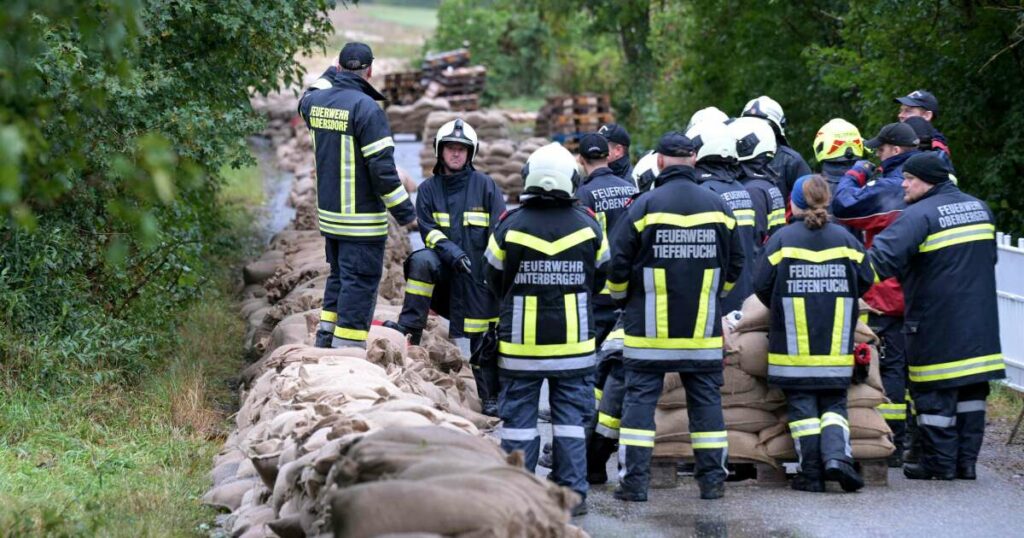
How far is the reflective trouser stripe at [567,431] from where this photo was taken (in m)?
6.85

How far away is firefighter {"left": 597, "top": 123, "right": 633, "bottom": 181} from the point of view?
9.41m

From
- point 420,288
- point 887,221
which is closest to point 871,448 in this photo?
point 887,221

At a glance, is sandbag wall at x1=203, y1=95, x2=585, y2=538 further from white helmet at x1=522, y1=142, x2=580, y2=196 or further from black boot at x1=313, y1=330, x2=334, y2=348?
white helmet at x1=522, y1=142, x2=580, y2=196

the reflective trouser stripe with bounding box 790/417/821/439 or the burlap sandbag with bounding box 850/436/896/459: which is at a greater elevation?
the reflective trouser stripe with bounding box 790/417/821/439

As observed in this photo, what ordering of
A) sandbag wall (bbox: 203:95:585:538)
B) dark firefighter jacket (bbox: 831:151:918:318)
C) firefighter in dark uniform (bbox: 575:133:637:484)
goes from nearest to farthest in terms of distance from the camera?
sandbag wall (bbox: 203:95:585:538) → dark firefighter jacket (bbox: 831:151:918:318) → firefighter in dark uniform (bbox: 575:133:637:484)

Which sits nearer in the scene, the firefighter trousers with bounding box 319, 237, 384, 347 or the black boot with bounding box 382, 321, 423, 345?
the firefighter trousers with bounding box 319, 237, 384, 347

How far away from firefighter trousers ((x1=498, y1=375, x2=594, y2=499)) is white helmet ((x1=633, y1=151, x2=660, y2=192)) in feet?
8.42

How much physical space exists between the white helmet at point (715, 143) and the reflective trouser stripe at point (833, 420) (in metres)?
1.81

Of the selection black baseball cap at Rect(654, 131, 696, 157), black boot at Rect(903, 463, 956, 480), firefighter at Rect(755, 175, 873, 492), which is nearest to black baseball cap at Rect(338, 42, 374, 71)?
black baseball cap at Rect(654, 131, 696, 157)

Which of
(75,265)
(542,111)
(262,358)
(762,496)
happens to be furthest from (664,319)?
(542,111)

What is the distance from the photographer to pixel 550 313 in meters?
6.79

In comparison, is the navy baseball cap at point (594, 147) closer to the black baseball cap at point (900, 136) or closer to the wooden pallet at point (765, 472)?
the black baseball cap at point (900, 136)

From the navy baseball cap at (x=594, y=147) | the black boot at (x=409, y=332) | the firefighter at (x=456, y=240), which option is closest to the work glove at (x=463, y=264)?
the firefighter at (x=456, y=240)

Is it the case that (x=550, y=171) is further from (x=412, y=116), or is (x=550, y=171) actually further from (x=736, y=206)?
(x=412, y=116)
